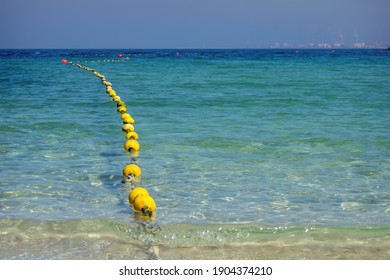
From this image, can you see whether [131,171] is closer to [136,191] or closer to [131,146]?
[136,191]

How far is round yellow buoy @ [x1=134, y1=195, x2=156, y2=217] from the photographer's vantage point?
6891mm

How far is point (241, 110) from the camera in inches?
687

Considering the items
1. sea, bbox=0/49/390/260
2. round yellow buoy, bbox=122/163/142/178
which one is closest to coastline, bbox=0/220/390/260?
sea, bbox=0/49/390/260

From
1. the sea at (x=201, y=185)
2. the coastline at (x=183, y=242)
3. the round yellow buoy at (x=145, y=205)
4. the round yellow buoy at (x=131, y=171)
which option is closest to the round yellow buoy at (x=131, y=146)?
the sea at (x=201, y=185)

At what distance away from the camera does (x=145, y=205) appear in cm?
A: 690

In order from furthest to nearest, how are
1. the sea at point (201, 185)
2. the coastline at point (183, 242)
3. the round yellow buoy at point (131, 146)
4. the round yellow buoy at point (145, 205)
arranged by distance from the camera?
the round yellow buoy at point (131, 146)
the round yellow buoy at point (145, 205)
the sea at point (201, 185)
the coastline at point (183, 242)

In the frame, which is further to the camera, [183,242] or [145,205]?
[145,205]

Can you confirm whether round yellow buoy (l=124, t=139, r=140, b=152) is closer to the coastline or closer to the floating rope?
the floating rope

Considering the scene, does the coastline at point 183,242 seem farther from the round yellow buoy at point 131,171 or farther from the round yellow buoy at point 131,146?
the round yellow buoy at point 131,146

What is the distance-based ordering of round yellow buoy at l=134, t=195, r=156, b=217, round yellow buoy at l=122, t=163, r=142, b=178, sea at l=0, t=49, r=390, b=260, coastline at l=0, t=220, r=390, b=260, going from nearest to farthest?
coastline at l=0, t=220, r=390, b=260, sea at l=0, t=49, r=390, b=260, round yellow buoy at l=134, t=195, r=156, b=217, round yellow buoy at l=122, t=163, r=142, b=178

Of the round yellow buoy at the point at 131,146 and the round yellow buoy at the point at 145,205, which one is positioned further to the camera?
the round yellow buoy at the point at 131,146

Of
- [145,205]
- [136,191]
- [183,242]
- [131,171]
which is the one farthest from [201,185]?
[183,242]

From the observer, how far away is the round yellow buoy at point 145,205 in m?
6.89
